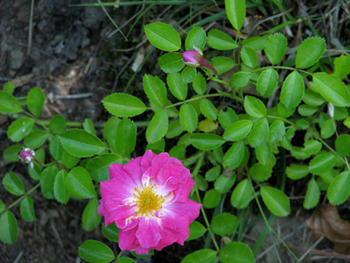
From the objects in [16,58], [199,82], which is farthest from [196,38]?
[16,58]

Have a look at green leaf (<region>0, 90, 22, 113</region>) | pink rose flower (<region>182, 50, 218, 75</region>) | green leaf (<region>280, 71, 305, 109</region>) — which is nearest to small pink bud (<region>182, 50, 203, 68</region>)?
pink rose flower (<region>182, 50, 218, 75</region>)

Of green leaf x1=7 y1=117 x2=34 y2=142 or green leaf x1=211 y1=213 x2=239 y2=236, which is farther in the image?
green leaf x1=7 y1=117 x2=34 y2=142

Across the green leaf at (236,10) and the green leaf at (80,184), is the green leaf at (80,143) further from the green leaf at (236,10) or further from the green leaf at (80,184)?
the green leaf at (236,10)

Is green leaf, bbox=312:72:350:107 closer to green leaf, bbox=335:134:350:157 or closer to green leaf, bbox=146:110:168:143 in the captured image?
green leaf, bbox=335:134:350:157

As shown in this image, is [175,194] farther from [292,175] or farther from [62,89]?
[62,89]

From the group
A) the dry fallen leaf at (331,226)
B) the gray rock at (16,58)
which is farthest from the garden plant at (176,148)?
the gray rock at (16,58)

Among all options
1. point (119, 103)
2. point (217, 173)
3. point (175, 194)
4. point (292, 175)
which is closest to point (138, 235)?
point (175, 194)
